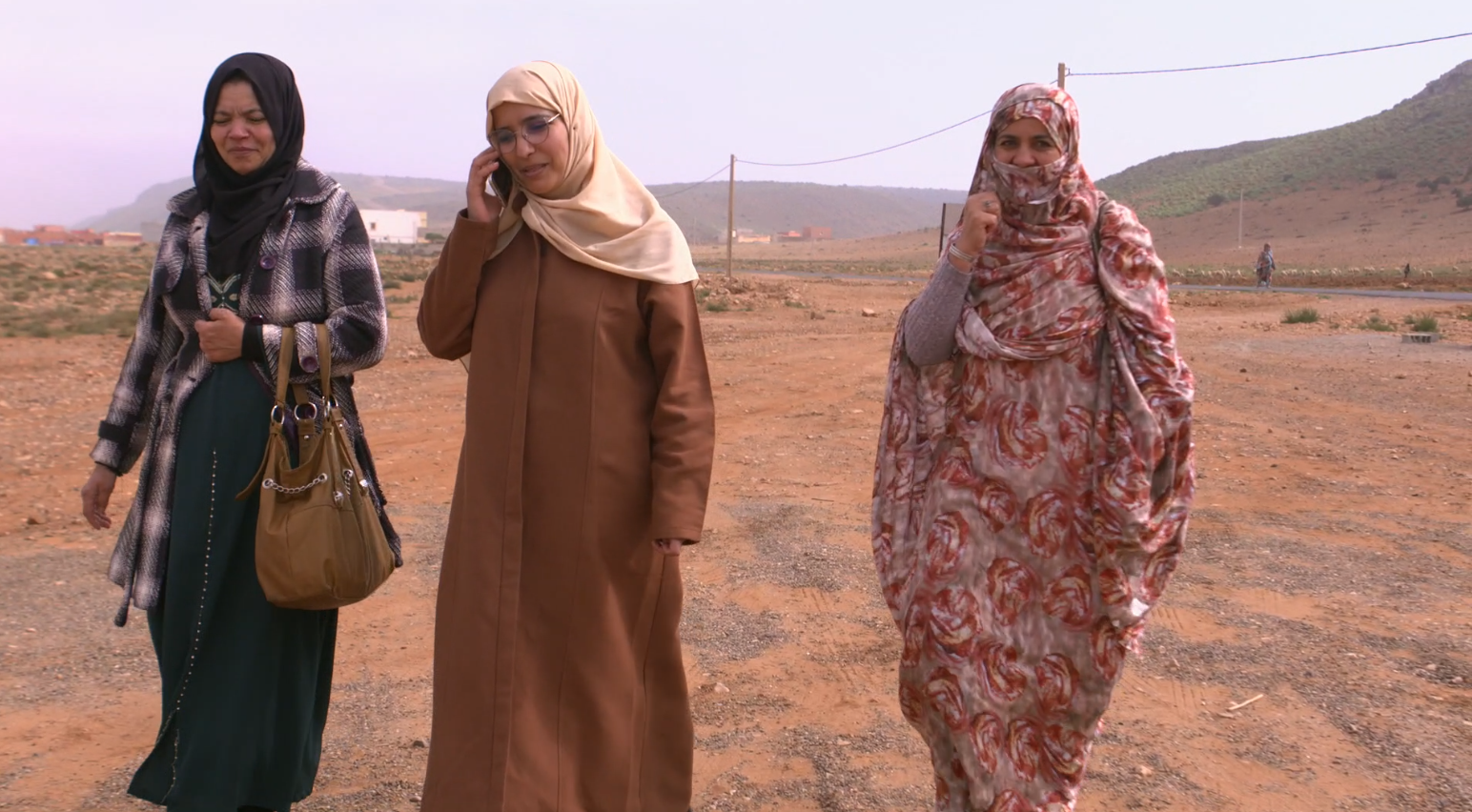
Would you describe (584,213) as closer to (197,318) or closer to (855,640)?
(197,318)

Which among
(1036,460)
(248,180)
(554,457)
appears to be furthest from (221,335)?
(1036,460)

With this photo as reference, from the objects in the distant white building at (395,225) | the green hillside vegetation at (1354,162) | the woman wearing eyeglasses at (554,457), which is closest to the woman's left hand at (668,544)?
the woman wearing eyeglasses at (554,457)

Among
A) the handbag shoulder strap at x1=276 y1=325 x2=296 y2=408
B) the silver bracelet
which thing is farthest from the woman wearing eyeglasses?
the silver bracelet

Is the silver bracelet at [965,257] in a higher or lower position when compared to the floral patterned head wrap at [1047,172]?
Result: lower

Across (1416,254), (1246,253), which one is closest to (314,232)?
(1416,254)

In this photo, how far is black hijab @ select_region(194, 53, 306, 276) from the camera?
2590 millimetres

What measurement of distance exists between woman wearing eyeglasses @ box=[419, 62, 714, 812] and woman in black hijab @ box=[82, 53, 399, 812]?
0.34 metres

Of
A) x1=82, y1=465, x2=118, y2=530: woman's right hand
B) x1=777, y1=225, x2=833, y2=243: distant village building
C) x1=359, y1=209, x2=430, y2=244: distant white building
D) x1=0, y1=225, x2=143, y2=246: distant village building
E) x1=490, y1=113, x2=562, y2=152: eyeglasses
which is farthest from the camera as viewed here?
x1=777, y1=225, x2=833, y2=243: distant village building

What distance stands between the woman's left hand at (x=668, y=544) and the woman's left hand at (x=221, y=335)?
3.35 feet

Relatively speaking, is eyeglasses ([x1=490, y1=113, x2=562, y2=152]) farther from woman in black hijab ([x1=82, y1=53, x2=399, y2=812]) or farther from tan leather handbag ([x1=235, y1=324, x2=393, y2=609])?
tan leather handbag ([x1=235, y1=324, x2=393, y2=609])

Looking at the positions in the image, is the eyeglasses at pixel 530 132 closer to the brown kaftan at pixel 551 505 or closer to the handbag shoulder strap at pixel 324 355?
the brown kaftan at pixel 551 505

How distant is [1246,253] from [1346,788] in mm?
54516

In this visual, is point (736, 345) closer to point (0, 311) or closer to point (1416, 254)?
point (0, 311)

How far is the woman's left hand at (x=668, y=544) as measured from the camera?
8.26ft
